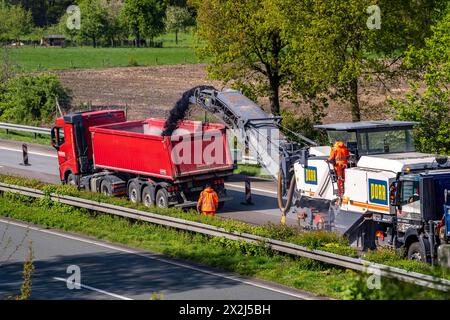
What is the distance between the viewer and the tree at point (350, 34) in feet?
108

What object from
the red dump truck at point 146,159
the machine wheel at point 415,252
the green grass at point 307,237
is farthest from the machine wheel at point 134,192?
the machine wheel at point 415,252

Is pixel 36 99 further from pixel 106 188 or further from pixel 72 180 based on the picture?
pixel 106 188

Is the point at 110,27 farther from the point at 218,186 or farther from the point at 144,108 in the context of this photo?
the point at 218,186

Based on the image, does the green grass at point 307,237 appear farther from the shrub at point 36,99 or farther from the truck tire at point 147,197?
the shrub at point 36,99

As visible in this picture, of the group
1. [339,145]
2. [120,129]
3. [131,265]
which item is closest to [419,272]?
[339,145]

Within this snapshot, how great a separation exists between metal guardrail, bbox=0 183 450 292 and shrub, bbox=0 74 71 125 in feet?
74.7

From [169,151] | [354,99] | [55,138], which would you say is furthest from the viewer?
[354,99]

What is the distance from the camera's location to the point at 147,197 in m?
27.6

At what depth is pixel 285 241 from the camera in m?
19.9

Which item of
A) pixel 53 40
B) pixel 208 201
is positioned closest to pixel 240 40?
pixel 208 201

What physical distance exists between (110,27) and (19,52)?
740 inches

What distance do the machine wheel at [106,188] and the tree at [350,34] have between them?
922 cm

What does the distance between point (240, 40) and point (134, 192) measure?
11.1 metres
